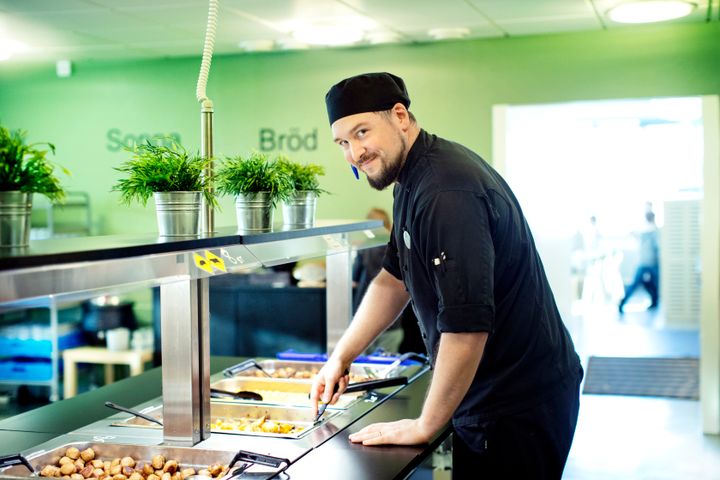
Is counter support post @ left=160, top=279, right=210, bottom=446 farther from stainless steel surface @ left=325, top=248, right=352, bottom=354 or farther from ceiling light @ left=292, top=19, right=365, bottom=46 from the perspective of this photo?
ceiling light @ left=292, top=19, right=365, bottom=46

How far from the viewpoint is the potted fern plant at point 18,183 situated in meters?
1.60

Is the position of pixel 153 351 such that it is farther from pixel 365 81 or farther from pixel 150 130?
pixel 365 81

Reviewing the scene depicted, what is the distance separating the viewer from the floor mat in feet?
23.3

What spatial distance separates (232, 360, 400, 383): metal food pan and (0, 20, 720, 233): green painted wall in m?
2.42

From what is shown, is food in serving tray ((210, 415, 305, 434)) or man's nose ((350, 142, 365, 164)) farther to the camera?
food in serving tray ((210, 415, 305, 434))

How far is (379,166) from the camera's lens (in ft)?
6.82

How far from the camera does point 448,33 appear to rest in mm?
5938

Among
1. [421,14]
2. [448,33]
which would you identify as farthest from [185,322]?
[448,33]

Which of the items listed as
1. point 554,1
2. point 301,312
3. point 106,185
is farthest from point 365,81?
point 106,185

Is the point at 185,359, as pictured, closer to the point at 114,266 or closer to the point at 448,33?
the point at 114,266

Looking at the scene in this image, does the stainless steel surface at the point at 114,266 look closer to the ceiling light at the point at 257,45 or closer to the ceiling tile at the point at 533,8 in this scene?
the ceiling tile at the point at 533,8

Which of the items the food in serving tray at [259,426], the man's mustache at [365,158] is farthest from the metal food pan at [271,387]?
the man's mustache at [365,158]

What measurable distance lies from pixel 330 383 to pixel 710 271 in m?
4.12

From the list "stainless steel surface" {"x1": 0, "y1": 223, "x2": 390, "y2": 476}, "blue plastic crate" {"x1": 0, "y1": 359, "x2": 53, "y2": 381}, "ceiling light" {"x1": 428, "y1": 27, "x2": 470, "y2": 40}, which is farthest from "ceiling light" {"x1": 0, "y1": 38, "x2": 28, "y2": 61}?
"stainless steel surface" {"x1": 0, "y1": 223, "x2": 390, "y2": 476}
